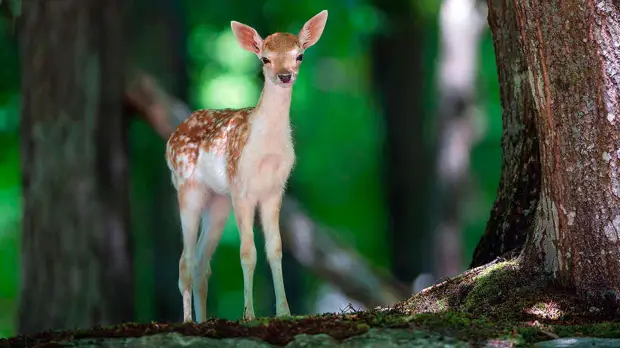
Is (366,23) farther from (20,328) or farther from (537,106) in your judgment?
(537,106)

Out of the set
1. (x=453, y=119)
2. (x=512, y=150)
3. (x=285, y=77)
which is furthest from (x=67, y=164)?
(x=453, y=119)

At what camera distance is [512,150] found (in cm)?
827

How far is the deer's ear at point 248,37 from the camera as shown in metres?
7.91

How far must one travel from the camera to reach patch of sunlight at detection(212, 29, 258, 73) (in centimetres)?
2244

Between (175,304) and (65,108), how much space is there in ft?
19.6

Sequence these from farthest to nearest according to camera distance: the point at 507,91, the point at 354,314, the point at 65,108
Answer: the point at 65,108
the point at 507,91
the point at 354,314

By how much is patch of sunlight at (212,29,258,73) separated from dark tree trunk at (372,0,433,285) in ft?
12.0

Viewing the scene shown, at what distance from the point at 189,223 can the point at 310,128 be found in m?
18.5

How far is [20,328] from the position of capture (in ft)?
41.7

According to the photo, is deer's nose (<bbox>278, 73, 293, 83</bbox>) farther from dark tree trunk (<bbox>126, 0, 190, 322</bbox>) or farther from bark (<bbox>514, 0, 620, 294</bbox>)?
dark tree trunk (<bbox>126, 0, 190, 322</bbox>)

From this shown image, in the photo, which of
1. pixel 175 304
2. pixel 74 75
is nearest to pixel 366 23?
pixel 175 304

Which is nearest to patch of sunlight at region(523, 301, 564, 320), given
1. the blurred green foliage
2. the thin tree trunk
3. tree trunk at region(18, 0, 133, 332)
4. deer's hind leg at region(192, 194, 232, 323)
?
deer's hind leg at region(192, 194, 232, 323)

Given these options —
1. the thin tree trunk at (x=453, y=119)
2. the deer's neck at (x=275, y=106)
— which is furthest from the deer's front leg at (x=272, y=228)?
the thin tree trunk at (x=453, y=119)

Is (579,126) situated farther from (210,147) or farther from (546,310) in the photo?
(210,147)
